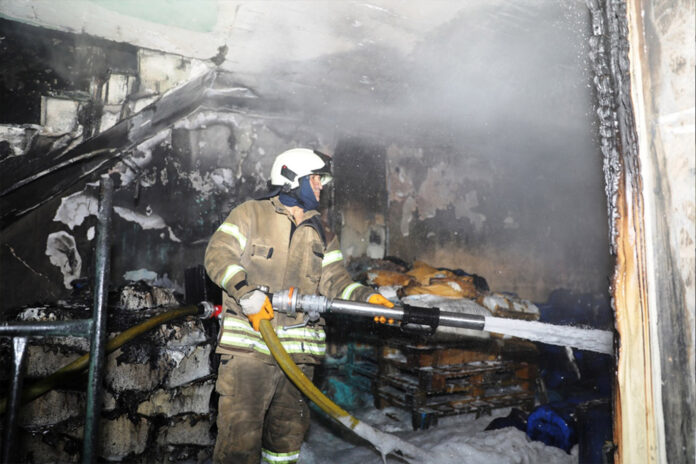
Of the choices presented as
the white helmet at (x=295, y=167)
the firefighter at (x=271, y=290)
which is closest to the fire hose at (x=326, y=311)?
the firefighter at (x=271, y=290)

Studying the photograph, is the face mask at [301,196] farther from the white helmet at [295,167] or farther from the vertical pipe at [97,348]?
the vertical pipe at [97,348]

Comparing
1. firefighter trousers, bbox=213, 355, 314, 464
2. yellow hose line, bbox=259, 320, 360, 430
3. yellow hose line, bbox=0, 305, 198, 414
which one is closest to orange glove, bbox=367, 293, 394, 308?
yellow hose line, bbox=259, 320, 360, 430

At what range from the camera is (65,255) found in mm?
4125

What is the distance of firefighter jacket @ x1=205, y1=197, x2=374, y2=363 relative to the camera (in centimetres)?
246

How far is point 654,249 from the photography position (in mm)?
1155

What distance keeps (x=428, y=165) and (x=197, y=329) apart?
4402 millimetres

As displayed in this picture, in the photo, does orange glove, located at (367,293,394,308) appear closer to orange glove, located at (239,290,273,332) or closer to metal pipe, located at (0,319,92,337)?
orange glove, located at (239,290,273,332)

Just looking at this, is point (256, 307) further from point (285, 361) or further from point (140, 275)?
point (140, 275)

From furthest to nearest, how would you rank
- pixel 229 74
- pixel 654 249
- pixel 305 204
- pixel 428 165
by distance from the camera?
pixel 428 165
pixel 229 74
pixel 305 204
pixel 654 249

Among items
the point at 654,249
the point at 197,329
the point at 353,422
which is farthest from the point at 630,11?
the point at 197,329

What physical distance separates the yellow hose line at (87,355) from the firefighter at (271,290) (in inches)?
29.9

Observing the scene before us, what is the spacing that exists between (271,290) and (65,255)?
2816 mm

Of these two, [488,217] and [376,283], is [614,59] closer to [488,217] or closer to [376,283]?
[376,283]

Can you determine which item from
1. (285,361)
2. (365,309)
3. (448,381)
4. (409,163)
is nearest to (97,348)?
(285,361)
